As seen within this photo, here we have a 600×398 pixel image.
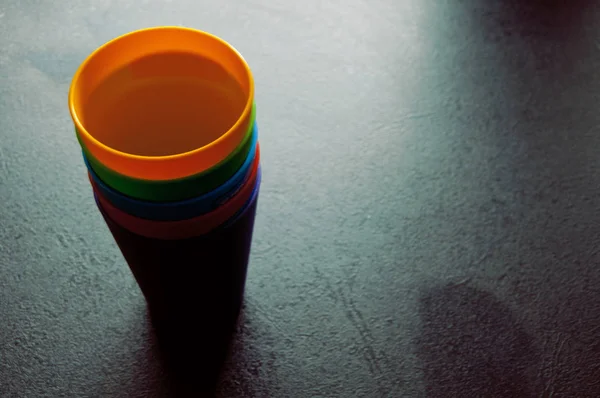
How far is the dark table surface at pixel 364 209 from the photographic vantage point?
3.17 feet

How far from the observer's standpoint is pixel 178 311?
2.92 feet

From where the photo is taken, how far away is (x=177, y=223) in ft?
2.28

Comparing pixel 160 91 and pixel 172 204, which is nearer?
pixel 172 204

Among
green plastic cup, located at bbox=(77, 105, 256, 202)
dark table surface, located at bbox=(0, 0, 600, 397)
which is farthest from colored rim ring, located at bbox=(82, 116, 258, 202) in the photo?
dark table surface, located at bbox=(0, 0, 600, 397)

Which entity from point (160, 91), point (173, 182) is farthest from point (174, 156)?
point (160, 91)

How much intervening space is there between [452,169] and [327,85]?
0.29 metres

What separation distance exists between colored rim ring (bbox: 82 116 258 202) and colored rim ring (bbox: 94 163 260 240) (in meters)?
0.03

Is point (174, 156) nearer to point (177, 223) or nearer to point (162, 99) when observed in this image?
point (177, 223)

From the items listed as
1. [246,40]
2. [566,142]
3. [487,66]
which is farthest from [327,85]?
[566,142]

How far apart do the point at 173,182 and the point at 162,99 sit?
0.19m

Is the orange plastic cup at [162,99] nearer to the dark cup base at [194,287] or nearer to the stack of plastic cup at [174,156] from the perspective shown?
the stack of plastic cup at [174,156]

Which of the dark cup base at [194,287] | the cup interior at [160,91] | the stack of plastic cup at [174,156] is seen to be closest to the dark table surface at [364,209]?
the dark cup base at [194,287]

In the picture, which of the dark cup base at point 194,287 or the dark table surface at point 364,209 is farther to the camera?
the dark table surface at point 364,209

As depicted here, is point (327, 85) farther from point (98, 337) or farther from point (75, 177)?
point (98, 337)
